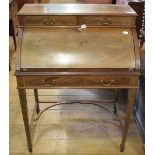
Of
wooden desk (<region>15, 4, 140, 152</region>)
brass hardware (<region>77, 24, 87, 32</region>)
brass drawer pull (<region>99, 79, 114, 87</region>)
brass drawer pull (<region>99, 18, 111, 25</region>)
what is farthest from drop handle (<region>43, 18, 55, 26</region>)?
brass drawer pull (<region>99, 79, 114, 87</region>)

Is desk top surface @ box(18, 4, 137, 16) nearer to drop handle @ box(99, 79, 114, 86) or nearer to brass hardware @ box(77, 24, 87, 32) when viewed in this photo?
brass hardware @ box(77, 24, 87, 32)

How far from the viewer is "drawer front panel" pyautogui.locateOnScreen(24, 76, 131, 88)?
148 cm

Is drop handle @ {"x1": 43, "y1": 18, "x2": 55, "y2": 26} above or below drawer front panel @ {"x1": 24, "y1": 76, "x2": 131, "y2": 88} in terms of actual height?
above

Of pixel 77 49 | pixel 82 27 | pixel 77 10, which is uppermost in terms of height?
pixel 77 10

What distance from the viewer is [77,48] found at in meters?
1.47

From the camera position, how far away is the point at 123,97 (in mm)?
2551

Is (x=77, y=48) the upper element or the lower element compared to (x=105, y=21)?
lower

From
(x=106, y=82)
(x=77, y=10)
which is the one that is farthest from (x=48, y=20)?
(x=106, y=82)

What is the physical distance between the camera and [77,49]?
1468mm

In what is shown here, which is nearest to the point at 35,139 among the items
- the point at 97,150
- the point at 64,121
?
the point at 64,121

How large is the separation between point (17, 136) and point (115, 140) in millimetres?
893

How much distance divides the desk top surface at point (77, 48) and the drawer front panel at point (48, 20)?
36mm

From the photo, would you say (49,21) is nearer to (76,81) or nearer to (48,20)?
(48,20)
